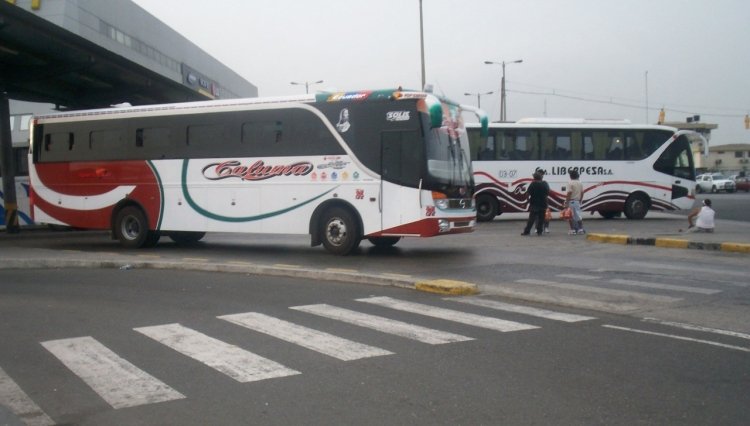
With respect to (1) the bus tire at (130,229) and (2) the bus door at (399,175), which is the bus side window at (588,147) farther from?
(1) the bus tire at (130,229)

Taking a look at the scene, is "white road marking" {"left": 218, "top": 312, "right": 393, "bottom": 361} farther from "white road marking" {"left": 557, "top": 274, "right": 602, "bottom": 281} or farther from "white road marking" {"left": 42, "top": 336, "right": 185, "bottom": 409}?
"white road marking" {"left": 557, "top": 274, "right": 602, "bottom": 281}

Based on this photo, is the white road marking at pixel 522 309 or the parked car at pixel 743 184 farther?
the parked car at pixel 743 184

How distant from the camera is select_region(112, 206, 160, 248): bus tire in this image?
17.3 m

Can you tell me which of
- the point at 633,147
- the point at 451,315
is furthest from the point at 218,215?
the point at 633,147

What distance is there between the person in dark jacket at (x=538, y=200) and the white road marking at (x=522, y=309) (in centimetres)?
974

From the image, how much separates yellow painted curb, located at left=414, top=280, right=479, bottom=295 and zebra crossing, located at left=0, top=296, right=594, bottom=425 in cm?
58

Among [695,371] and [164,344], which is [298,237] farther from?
[695,371]

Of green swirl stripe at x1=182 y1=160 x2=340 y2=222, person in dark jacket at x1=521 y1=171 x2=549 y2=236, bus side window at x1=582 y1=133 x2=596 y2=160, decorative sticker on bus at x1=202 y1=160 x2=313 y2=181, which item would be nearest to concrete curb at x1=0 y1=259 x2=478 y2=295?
green swirl stripe at x1=182 y1=160 x2=340 y2=222

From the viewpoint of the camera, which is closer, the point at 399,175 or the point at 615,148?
the point at 399,175

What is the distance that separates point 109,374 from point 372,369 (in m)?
2.31

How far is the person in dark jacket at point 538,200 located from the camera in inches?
745

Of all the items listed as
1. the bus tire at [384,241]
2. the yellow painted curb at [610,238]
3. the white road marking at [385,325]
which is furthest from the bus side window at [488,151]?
the white road marking at [385,325]

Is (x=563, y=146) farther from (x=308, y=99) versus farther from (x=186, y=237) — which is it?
(x=186, y=237)

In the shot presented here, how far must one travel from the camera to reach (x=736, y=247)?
14727 mm
